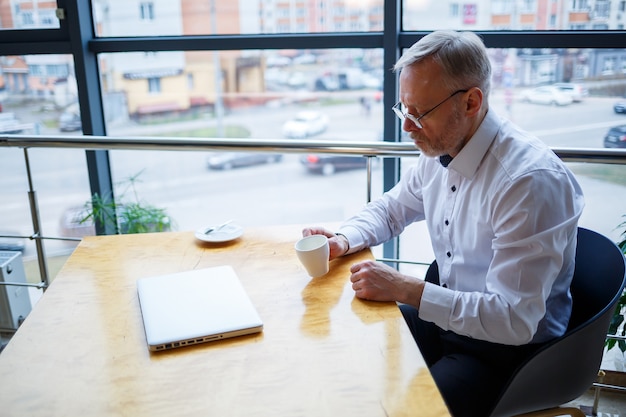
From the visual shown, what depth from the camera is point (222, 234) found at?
1866 mm

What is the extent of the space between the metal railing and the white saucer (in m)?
0.53

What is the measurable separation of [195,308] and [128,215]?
2.22 m

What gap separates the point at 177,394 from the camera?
113 cm

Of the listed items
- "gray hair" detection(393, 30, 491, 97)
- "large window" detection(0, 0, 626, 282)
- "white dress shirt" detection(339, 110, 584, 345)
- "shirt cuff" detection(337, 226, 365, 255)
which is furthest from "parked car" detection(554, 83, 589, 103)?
"shirt cuff" detection(337, 226, 365, 255)

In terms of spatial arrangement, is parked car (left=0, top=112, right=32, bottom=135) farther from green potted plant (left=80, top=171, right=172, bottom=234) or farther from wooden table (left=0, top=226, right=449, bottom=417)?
wooden table (left=0, top=226, right=449, bottom=417)

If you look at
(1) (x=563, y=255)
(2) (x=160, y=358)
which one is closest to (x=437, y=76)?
(1) (x=563, y=255)

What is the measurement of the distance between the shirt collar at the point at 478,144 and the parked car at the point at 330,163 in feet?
6.02

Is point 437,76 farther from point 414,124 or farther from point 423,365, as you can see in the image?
point 423,365

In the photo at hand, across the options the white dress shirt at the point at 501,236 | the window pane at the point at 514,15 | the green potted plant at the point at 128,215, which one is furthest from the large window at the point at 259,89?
the white dress shirt at the point at 501,236

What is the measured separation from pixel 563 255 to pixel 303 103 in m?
2.18

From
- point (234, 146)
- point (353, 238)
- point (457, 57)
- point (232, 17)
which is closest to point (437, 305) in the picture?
point (353, 238)

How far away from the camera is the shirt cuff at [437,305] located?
1.49 meters

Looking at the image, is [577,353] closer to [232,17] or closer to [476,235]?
[476,235]

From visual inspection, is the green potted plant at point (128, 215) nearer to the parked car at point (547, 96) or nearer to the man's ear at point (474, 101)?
the parked car at point (547, 96)
